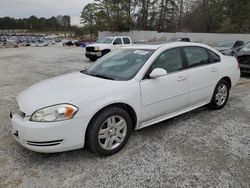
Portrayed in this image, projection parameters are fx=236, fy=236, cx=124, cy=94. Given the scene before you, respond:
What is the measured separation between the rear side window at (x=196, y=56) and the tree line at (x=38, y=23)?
409 feet

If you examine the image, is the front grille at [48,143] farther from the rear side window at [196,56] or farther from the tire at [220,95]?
the tire at [220,95]

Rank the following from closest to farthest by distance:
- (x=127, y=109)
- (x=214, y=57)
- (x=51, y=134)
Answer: (x=51, y=134) → (x=127, y=109) → (x=214, y=57)

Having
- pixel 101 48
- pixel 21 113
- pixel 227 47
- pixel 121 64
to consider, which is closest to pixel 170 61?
pixel 121 64

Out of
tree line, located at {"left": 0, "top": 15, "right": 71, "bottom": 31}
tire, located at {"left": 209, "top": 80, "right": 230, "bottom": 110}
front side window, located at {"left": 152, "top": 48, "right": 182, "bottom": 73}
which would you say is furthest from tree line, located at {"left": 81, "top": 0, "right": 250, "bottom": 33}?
tree line, located at {"left": 0, "top": 15, "right": 71, "bottom": 31}

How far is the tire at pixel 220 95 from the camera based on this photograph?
15.1 ft

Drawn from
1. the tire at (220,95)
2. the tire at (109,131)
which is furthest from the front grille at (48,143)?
the tire at (220,95)

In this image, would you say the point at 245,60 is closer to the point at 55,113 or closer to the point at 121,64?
the point at 121,64

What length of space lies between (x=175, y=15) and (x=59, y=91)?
42506 mm

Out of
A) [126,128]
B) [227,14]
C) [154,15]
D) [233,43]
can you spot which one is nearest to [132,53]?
[126,128]

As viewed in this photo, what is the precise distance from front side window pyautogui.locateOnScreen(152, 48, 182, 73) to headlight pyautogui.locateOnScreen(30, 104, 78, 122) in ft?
4.76

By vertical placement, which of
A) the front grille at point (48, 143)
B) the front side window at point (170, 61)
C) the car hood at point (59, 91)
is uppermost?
the front side window at point (170, 61)

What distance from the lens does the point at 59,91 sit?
3.08 meters

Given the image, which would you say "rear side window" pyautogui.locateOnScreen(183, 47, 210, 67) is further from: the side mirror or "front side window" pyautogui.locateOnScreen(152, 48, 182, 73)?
the side mirror

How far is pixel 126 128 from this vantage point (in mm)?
3215
